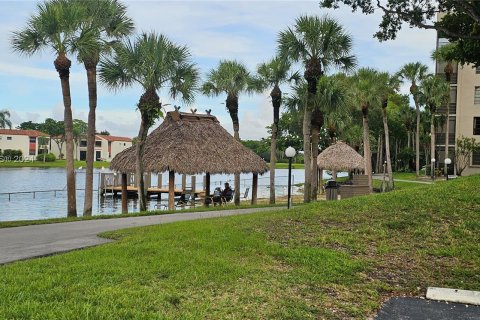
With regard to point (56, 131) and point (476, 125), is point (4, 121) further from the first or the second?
point (476, 125)

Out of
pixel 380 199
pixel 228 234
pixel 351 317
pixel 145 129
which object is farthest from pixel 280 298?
pixel 145 129

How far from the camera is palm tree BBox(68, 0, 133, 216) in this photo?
16.7 m

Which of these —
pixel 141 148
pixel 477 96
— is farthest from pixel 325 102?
pixel 477 96

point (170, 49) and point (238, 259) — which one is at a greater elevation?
point (170, 49)

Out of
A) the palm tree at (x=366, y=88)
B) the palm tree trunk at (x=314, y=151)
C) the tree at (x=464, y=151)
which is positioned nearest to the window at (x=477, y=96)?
the tree at (x=464, y=151)

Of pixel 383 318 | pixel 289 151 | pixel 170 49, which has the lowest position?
pixel 383 318

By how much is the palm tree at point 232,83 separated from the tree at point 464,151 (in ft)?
73.6

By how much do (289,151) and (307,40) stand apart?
5228mm

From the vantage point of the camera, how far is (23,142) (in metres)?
96.8

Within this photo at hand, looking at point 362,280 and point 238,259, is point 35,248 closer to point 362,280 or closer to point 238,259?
point 238,259

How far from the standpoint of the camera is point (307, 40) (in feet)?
66.1

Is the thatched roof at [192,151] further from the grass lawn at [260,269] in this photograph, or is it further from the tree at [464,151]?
the tree at [464,151]

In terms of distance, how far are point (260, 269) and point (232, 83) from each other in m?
19.0

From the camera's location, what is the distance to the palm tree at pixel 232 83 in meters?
24.8
